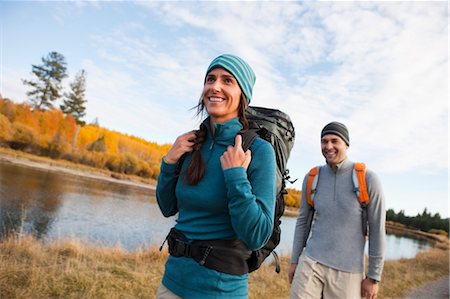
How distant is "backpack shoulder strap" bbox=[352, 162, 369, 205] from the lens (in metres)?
2.92

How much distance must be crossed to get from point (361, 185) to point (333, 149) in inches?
17.4

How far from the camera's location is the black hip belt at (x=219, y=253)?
141cm

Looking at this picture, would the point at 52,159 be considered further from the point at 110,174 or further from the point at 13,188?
the point at 13,188

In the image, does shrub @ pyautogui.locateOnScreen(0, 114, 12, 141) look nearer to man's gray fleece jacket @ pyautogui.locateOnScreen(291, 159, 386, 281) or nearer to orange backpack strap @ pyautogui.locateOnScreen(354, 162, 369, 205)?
man's gray fleece jacket @ pyautogui.locateOnScreen(291, 159, 386, 281)

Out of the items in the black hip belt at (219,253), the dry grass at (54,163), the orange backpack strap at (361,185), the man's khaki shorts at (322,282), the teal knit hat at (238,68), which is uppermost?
the dry grass at (54,163)

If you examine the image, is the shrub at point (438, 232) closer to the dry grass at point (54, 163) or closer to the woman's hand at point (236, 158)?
the dry grass at point (54, 163)

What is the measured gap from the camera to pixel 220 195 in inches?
57.8

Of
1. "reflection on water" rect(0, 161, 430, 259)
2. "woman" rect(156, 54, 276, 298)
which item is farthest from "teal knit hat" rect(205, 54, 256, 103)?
"reflection on water" rect(0, 161, 430, 259)

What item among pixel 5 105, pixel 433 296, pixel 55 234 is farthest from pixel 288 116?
pixel 5 105

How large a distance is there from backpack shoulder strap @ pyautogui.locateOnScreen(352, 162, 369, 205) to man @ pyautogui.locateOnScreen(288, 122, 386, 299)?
0.12ft

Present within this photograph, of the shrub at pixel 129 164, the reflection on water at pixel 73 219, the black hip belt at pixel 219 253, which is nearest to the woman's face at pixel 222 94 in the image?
the black hip belt at pixel 219 253

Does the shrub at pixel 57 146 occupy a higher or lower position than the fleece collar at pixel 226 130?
higher

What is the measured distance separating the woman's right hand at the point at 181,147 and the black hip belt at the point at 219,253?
44 cm

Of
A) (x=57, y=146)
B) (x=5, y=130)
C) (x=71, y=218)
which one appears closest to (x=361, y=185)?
(x=71, y=218)
